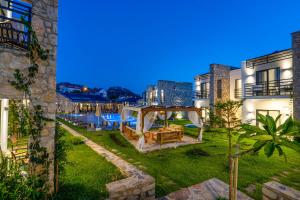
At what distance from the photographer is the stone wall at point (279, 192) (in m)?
3.80

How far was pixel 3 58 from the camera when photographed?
11.3 ft

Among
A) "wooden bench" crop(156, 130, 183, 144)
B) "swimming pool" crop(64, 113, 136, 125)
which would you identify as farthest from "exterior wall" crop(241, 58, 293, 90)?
"swimming pool" crop(64, 113, 136, 125)

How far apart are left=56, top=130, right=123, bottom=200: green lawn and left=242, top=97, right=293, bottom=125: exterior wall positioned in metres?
9.74

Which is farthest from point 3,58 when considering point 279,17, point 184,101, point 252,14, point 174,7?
point 279,17

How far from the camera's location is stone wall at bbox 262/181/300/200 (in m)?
3.80

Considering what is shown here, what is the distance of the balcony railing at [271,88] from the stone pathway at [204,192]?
10955mm

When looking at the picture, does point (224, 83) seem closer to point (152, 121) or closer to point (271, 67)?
point (271, 67)

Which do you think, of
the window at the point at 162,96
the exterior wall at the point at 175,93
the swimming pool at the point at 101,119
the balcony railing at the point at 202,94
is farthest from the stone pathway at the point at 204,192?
the window at the point at 162,96

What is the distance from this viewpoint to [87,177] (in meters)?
5.88

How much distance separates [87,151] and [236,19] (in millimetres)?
135326

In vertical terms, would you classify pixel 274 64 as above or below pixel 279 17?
below

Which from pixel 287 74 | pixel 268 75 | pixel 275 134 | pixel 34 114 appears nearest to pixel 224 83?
pixel 268 75

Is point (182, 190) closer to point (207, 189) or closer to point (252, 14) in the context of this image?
point (207, 189)

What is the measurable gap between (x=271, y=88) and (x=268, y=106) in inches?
68.2
